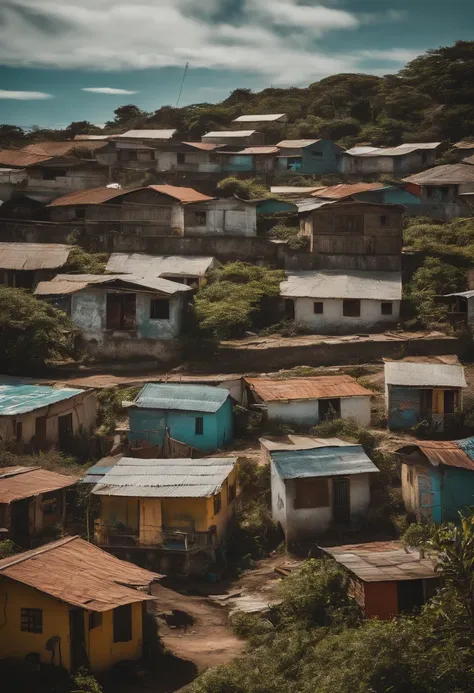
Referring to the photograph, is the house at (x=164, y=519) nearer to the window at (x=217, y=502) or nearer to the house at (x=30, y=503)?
the window at (x=217, y=502)

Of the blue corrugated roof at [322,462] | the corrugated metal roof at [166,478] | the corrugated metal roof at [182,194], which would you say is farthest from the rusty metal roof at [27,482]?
the corrugated metal roof at [182,194]

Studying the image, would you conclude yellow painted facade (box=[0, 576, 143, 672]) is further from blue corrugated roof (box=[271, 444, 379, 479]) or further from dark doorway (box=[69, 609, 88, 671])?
blue corrugated roof (box=[271, 444, 379, 479])

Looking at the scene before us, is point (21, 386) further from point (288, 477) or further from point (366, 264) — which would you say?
point (366, 264)

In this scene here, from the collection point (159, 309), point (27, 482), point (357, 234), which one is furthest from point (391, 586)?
point (357, 234)

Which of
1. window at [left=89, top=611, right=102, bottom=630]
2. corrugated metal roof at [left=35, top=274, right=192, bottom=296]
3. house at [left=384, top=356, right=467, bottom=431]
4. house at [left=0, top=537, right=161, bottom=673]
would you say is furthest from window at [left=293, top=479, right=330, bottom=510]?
corrugated metal roof at [left=35, top=274, right=192, bottom=296]

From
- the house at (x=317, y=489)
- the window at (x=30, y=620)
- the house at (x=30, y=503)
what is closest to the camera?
the window at (x=30, y=620)

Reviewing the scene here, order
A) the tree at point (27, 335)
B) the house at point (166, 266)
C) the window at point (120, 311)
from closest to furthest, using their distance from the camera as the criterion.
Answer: the tree at point (27, 335) → the window at point (120, 311) → the house at point (166, 266)
